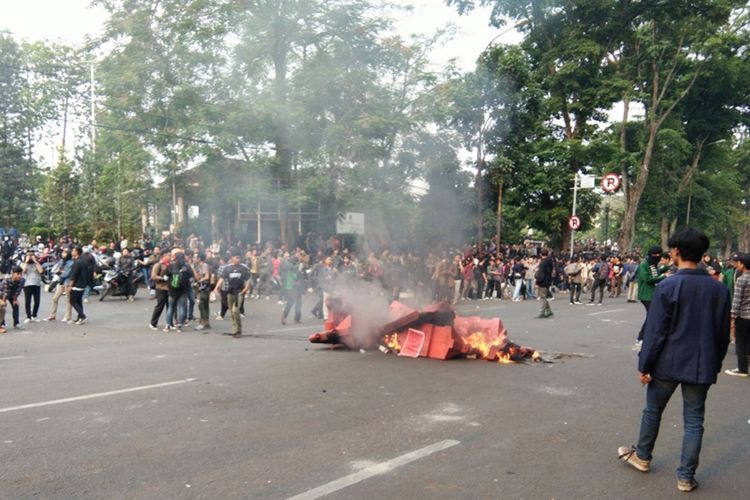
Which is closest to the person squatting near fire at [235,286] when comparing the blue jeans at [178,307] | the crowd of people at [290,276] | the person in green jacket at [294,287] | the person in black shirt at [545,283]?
the crowd of people at [290,276]

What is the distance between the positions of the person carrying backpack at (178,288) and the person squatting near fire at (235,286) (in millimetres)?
753

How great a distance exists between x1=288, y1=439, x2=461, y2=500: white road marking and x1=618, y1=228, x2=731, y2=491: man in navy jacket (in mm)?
1592

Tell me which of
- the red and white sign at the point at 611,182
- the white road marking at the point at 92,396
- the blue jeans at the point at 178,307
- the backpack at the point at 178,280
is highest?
the red and white sign at the point at 611,182

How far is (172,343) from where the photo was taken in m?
10.2

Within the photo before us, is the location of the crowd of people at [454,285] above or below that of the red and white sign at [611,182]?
below

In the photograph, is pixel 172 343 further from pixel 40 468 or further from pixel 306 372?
pixel 40 468

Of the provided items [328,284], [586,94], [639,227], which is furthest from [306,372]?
[639,227]

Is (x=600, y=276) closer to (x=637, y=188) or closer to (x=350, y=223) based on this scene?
(x=350, y=223)

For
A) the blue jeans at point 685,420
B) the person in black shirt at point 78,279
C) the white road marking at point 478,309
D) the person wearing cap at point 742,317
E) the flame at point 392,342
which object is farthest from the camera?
the white road marking at point 478,309

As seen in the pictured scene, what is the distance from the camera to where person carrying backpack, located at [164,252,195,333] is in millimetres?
11866

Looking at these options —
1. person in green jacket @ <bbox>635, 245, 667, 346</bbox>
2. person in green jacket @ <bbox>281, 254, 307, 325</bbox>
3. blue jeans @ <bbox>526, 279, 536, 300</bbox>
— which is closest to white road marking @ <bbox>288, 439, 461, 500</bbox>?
person in green jacket @ <bbox>635, 245, 667, 346</bbox>

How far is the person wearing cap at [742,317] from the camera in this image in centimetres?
782

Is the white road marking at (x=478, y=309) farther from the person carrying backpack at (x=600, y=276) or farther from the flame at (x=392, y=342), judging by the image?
the flame at (x=392, y=342)

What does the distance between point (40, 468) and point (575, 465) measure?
374 cm
